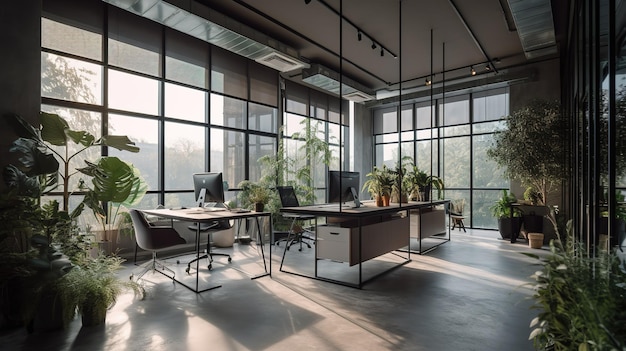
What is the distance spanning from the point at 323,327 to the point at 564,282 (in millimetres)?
1788

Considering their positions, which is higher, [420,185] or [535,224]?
[420,185]

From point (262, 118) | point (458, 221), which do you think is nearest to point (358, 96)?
point (262, 118)

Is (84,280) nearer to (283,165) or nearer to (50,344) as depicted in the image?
(50,344)

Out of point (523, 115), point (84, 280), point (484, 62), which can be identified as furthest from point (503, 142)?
point (84, 280)

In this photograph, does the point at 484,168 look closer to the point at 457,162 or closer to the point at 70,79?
the point at 457,162

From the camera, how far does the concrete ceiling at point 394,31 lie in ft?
16.7

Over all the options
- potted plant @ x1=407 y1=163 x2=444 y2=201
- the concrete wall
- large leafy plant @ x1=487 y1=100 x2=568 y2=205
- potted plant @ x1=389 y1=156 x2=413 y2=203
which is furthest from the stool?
the concrete wall

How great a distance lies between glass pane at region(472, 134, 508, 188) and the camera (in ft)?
27.5

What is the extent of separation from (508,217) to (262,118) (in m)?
5.60

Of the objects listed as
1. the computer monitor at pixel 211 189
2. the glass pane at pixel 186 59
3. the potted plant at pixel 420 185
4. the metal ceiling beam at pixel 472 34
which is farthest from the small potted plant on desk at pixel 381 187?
the glass pane at pixel 186 59

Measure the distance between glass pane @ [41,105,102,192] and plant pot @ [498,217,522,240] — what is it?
7.49m

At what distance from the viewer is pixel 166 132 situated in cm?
585

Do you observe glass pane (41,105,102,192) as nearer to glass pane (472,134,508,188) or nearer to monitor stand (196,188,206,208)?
monitor stand (196,188,206,208)

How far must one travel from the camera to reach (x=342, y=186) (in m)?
4.45
